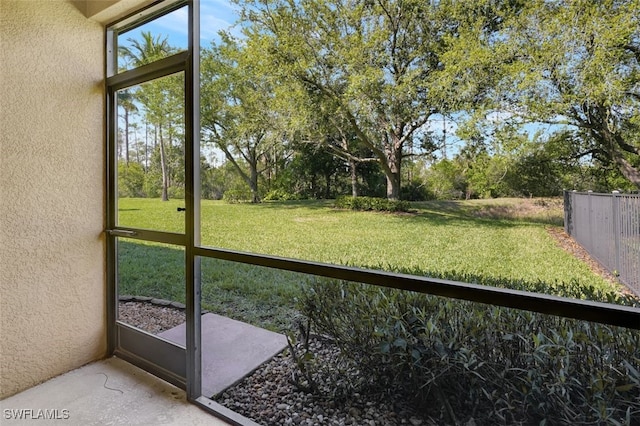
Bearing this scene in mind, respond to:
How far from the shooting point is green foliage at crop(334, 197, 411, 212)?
239 centimetres

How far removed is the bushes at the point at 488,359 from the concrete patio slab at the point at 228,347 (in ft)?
1.47

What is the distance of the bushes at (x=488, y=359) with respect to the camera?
148cm

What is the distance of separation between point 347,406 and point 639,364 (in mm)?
1396

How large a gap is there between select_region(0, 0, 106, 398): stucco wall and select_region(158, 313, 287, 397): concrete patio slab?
2.29ft

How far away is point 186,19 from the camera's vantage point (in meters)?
2.22

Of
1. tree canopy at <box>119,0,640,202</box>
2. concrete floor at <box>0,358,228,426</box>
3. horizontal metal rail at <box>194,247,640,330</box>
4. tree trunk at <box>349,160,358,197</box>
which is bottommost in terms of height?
concrete floor at <box>0,358,228,426</box>

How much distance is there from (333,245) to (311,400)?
1.13 meters

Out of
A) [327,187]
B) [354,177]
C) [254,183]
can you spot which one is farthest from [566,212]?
[254,183]

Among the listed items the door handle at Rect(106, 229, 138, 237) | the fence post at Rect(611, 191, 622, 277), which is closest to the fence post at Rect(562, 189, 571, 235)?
the fence post at Rect(611, 191, 622, 277)

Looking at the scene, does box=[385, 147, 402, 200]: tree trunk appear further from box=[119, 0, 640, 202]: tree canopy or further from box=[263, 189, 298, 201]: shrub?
box=[263, 189, 298, 201]: shrub

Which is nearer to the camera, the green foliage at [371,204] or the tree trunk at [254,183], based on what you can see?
the green foliage at [371,204]

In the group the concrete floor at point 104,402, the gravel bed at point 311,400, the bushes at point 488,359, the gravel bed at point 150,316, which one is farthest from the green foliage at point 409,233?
the concrete floor at point 104,402

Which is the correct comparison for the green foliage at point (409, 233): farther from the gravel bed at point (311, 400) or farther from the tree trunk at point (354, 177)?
the gravel bed at point (311, 400)

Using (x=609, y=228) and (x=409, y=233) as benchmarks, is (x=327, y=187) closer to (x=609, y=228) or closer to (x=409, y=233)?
(x=409, y=233)
